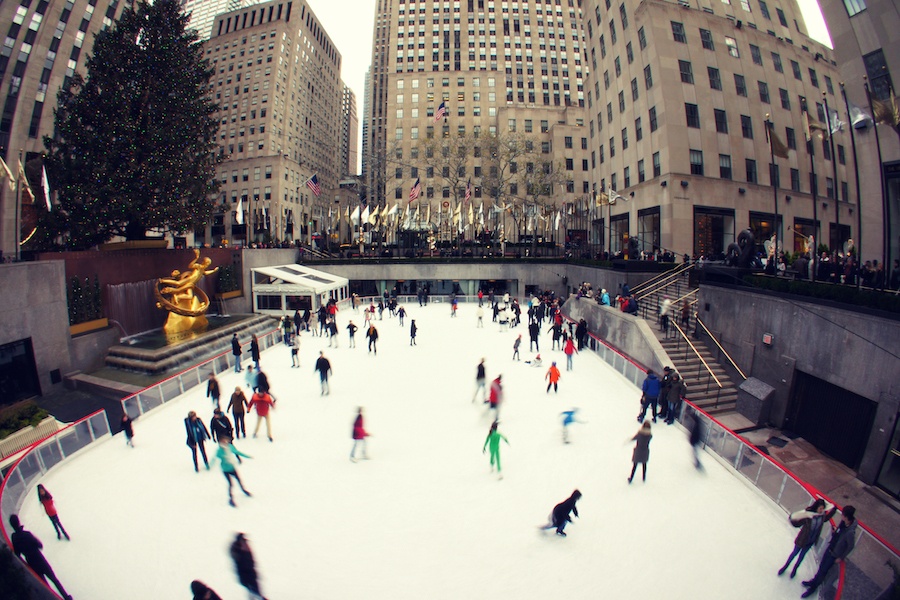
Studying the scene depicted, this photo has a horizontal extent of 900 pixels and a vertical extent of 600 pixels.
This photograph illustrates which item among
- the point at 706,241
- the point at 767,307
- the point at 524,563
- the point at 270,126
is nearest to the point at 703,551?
the point at 524,563

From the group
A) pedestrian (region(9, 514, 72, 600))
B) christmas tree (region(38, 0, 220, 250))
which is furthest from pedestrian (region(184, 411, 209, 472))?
christmas tree (region(38, 0, 220, 250))

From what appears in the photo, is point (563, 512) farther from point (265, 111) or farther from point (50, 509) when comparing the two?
point (265, 111)

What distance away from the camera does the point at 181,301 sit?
18812mm

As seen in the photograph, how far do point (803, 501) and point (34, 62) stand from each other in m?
61.4

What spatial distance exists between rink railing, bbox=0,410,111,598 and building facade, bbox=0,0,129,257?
141 ft

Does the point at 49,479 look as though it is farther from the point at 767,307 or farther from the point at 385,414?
the point at 767,307

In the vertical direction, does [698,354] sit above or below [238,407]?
above

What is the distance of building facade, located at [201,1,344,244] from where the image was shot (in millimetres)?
64938

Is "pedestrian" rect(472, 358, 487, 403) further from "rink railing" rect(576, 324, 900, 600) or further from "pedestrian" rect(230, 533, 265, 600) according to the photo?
"pedestrian" rect(230, 533, 265, 600)

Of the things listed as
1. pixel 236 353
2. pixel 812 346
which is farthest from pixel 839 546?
pixel 236 353

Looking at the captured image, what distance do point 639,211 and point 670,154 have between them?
4.97m

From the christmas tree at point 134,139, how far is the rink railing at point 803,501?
928 inches

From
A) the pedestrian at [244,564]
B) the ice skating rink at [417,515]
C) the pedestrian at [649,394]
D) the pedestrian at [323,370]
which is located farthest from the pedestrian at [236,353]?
the pedestrian at [649,394]

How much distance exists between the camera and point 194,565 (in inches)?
231
